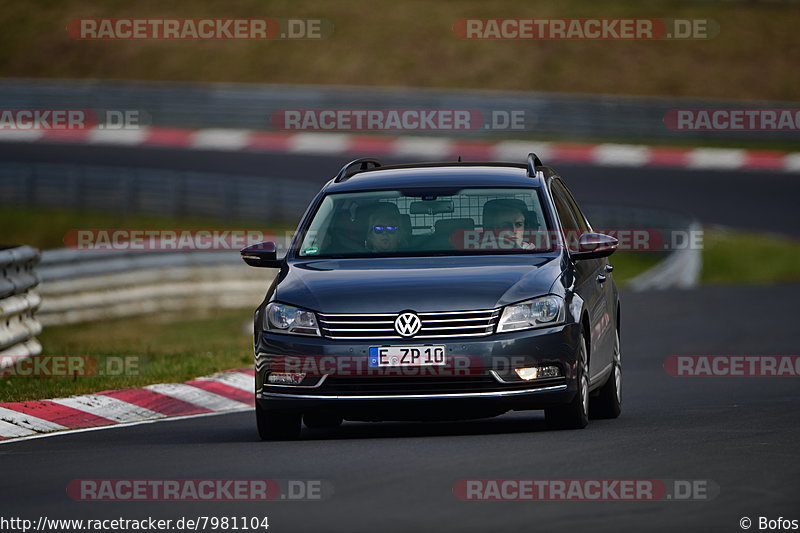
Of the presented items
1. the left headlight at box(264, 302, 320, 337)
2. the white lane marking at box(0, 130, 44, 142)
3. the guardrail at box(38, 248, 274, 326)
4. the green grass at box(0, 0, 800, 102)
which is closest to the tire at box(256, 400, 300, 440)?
the left headlight at box(264, 302, 320, 337)

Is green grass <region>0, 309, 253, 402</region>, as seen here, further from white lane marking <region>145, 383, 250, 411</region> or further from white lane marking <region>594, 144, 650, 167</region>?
white lane marking <region>594, 144, 650, 167</region>

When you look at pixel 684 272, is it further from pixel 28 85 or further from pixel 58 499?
pixel 28 85

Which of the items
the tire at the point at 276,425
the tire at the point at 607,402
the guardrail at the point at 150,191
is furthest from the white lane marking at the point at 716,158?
the tire at the point at 276,425

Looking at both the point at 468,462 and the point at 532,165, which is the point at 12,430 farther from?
the point at 532,165

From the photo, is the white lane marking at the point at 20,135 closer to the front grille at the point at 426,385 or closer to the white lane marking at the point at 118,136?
the white lane marking at the point at 118,136

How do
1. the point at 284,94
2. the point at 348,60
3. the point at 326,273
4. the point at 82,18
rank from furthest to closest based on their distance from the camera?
the point at 82,18
the point at 348,60
the point at 284,94
the point at 326,273

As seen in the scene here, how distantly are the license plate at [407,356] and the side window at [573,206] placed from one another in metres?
2.64

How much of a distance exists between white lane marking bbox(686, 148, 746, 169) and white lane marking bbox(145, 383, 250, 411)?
83.0 feet

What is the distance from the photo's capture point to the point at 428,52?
158 feet

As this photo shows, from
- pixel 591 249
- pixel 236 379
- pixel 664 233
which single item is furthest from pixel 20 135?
pixel 591 249

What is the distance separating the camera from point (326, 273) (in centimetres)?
1062

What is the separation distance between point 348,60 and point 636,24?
26.6 feet

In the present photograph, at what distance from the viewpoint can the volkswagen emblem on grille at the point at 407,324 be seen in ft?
33.0

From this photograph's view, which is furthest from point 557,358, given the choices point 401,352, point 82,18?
point 82,18
